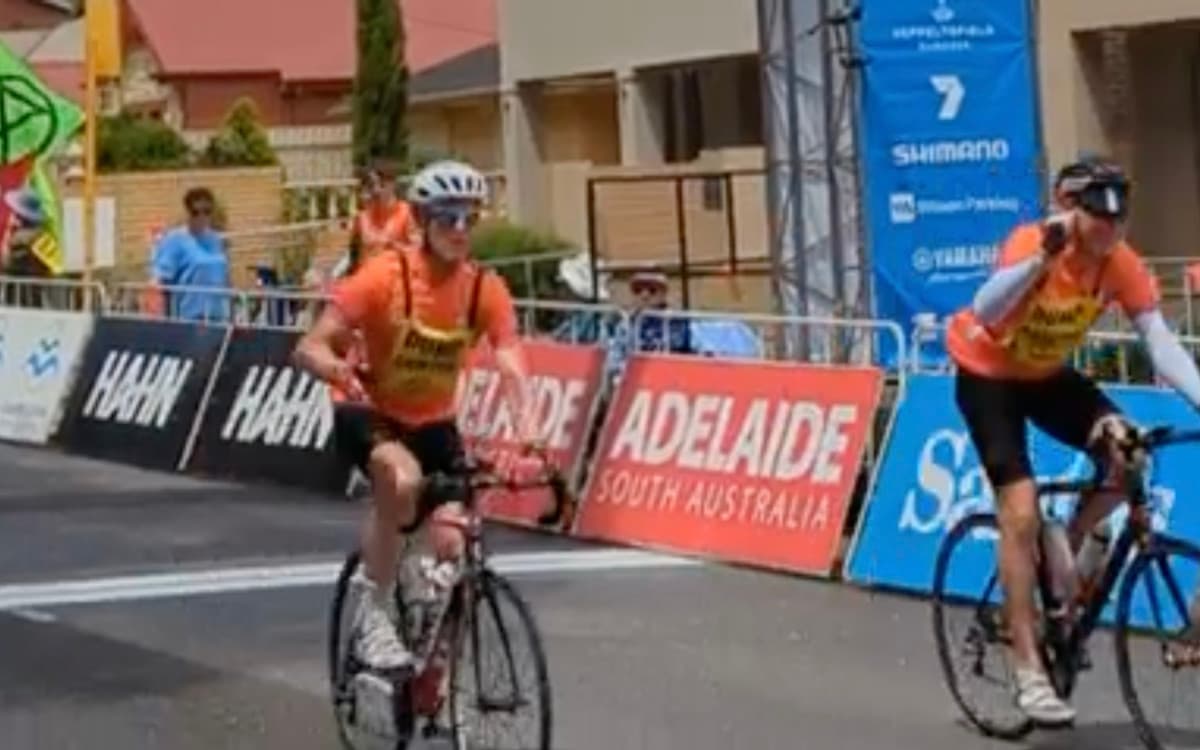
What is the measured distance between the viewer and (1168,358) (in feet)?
31.6

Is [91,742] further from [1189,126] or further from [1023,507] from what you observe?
[1189,126]

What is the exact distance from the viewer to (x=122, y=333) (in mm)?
21984

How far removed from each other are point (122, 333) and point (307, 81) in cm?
4338

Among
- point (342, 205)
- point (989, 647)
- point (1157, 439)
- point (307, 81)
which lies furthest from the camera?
point (307, 81)

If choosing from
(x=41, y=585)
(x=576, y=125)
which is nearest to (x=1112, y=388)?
(x=41, y=585)

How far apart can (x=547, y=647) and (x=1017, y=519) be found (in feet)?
11.1

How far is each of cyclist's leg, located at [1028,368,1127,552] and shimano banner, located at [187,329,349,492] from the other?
30.1 feet

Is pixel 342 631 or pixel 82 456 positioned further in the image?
pixel 82 456

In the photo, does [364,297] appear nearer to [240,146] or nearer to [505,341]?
[505,341]

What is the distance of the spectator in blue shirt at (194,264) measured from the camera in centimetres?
2203

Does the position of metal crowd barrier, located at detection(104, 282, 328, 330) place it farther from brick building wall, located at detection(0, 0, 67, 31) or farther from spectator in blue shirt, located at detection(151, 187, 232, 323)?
brick building wall, located at detection(0, 0, 67, 31)

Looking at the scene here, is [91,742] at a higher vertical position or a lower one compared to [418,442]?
lower

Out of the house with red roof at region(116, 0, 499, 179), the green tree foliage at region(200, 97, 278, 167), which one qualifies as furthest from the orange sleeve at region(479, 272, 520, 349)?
the house with red roof at region(116, 0, 499, 179)

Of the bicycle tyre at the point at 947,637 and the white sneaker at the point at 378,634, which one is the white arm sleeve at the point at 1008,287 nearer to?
the bicycle tyre at the point at 947,637
